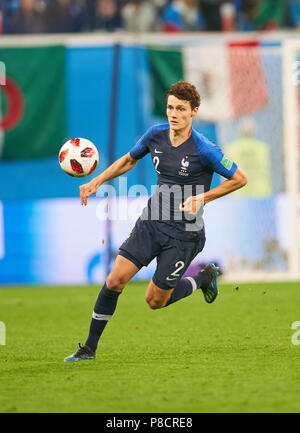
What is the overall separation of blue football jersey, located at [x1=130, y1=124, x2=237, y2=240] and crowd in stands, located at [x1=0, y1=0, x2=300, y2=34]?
9.47 m

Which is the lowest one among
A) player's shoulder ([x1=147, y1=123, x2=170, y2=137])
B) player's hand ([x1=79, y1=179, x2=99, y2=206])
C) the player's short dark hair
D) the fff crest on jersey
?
player's hand ([x1=79, y1=179, x2=99, y2=206])

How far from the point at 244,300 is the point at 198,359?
202 inches

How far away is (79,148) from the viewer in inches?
295

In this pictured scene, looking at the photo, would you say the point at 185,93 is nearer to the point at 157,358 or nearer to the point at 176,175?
the point at 176,175

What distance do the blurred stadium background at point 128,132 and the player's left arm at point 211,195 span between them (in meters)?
7.95

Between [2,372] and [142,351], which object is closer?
[2,372]

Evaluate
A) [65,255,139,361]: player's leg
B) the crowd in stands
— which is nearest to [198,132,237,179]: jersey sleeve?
[65,255,139,361]: player's leg

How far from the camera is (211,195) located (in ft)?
22.9

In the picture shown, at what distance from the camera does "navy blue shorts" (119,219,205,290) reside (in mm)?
7258

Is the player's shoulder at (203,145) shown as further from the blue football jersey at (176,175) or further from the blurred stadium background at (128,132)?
the blurred stadium background at (128,132)

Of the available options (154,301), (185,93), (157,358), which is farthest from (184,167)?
(157,358)

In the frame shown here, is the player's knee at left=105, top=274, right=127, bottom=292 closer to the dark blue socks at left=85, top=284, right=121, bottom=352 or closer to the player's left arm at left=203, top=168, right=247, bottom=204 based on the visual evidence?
the dark blue socks at left=85, top=284, right=121, bottom=352

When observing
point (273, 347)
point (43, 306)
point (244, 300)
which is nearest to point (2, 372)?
point (273, 347)
